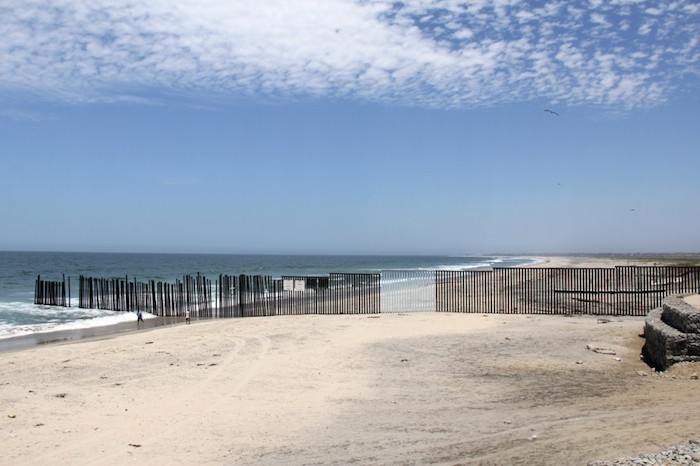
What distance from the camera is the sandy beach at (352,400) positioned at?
724 centimetres

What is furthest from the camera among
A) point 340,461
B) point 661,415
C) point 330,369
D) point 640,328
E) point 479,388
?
point 640,328

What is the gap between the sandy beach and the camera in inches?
285

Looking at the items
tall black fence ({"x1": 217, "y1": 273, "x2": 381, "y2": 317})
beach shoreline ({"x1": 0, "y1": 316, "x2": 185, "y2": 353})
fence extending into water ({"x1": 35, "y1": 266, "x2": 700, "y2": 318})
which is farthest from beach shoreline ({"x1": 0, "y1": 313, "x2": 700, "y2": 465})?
tall black fence ({"x1": 217, "y1": 273, "x2": 381, "y2": 317})

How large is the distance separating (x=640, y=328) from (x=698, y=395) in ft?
24.3

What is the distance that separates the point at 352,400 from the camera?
9.84m

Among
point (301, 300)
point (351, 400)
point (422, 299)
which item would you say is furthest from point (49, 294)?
point (351, 400)

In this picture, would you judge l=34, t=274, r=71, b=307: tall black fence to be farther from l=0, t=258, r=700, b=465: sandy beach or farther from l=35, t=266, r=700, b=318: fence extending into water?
l=0, t=258, r=700, b=465: sandy beach

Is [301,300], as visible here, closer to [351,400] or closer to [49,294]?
[49,294]

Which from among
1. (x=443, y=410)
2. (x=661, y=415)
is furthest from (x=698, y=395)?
(x=443, y=410)

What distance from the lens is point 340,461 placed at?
274 inches

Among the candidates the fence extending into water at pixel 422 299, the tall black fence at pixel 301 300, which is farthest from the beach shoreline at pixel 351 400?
the tall black fence at pixel 301 300

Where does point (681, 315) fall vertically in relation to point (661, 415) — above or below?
above

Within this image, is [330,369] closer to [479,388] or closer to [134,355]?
[479,388]

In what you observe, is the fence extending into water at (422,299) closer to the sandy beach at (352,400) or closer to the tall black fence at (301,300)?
the tall black fence at (301,300)
